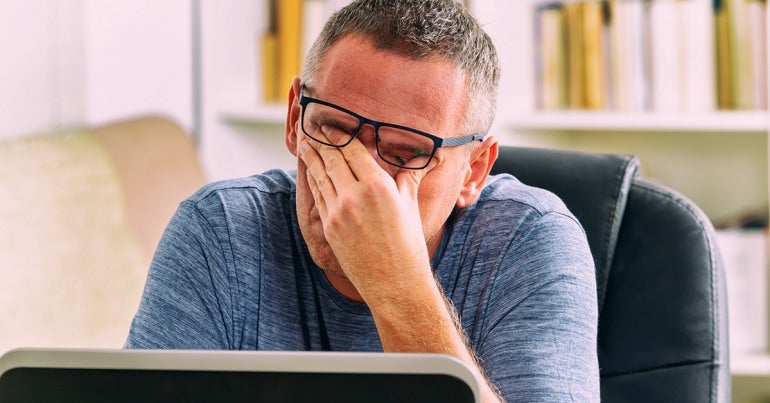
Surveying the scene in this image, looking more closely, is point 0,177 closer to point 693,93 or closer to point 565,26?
point 565,26

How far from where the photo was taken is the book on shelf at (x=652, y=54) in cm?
242

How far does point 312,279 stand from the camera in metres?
1.31

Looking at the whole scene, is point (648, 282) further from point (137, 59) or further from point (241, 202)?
point (137, 59)

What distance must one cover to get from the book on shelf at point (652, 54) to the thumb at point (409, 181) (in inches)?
57.8

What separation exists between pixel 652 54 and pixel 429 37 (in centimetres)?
146

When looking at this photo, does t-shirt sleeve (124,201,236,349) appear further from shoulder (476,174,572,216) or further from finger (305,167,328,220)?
shoulder (476,174,572,216)

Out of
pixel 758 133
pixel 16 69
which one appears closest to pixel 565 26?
pixel 758 133

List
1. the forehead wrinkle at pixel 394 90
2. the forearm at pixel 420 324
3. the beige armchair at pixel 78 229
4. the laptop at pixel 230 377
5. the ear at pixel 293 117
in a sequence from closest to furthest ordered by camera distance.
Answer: the laptop at pixel 230 377 → the forearm at pixel 420 324 → the forehead wrinkle at pixel 394 90 → the ear at pixel 293 117 → the beige armchair at pixel 78 229

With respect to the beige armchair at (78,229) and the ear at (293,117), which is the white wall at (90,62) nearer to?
the beige armchair at (78,229)

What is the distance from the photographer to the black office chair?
4.28 feet

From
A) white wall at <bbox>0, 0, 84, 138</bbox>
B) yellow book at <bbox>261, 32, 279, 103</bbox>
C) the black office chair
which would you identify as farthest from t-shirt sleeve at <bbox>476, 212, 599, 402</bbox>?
yellow book at <bbox>261, 32, 279, 103</bbox>

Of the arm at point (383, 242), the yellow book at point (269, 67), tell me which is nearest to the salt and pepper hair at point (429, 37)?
the arm at point (383, 242)

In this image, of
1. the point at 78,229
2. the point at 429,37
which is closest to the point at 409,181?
the point at 429,37

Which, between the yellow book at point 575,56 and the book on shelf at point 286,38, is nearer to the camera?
the yellow book at point 575,56
